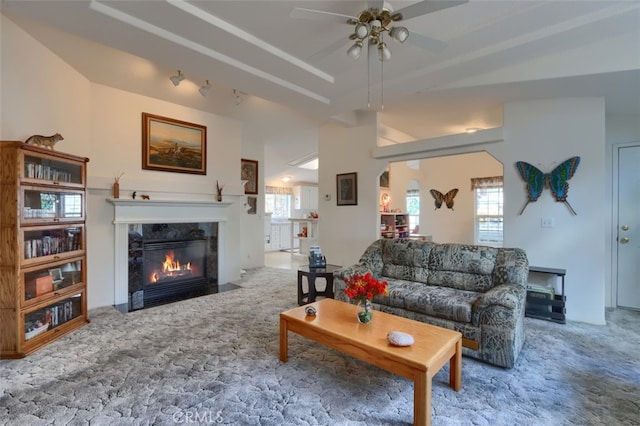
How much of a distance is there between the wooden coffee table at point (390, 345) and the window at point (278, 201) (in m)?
7.33

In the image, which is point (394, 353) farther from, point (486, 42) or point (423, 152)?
point (423, 152)

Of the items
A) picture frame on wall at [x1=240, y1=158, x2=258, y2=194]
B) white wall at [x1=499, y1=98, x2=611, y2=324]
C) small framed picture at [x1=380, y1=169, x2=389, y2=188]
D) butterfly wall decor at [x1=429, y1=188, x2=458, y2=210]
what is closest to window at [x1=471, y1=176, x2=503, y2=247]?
butterfly wall decor at [x1=429, y1=188, x2=458, y2=210]

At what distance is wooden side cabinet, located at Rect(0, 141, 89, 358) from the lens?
253 centimetres

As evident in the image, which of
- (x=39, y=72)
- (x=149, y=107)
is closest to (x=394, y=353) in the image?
(x=39, y=72)

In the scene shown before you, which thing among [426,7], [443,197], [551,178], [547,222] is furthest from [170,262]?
[443,197]

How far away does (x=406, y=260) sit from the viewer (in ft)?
11.6

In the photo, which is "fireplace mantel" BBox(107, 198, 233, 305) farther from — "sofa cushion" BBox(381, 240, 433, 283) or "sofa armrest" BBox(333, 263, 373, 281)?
"sofa cushion" BBox(381, 240, 433, 283)

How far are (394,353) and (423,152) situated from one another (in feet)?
11.1

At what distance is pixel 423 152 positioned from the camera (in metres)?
4.49

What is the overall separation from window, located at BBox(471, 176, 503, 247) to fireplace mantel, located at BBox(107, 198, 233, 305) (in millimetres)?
5381

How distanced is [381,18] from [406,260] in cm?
242

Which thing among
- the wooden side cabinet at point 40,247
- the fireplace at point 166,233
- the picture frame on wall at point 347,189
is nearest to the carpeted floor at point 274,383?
the wooden side cabinet at point 40,247

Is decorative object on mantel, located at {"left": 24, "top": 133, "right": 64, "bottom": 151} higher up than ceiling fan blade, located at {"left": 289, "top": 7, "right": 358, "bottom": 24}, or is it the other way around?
ceiling fan blade, located at {"left": 289, "top": 7, "right": 358, "bottom": 24}

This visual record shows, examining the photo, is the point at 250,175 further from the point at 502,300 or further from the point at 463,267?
the point at 502,300
